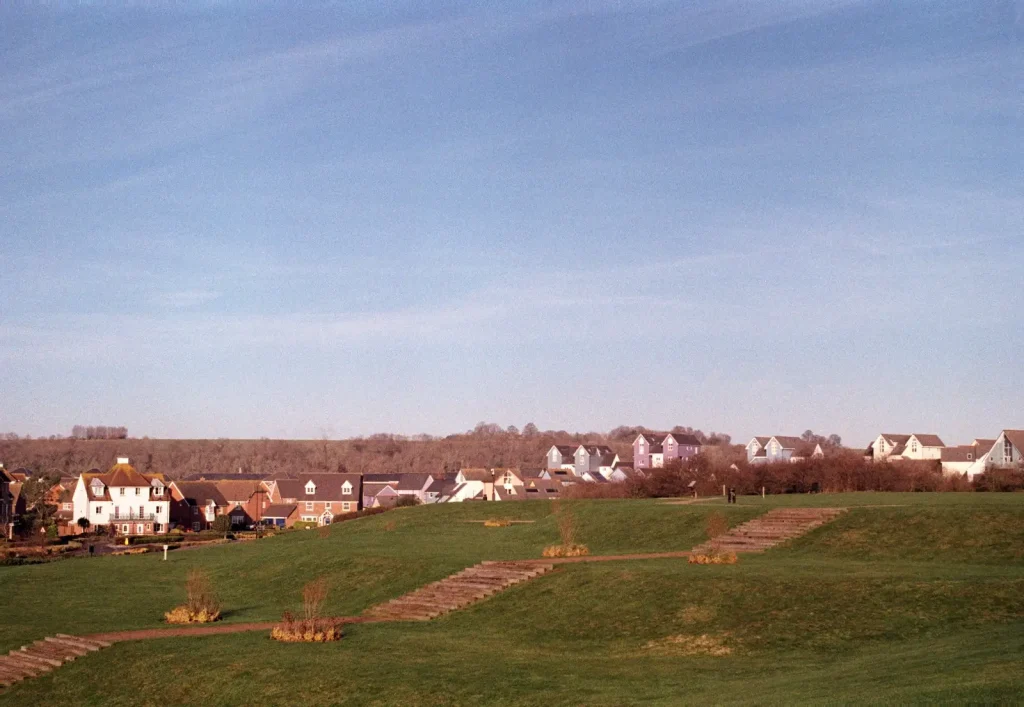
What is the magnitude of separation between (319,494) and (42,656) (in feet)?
339

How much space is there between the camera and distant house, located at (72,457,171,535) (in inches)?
4518

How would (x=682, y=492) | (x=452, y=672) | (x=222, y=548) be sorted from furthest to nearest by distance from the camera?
(x=682, y=492) → (x=222, y=548) → (x=452, y=672)

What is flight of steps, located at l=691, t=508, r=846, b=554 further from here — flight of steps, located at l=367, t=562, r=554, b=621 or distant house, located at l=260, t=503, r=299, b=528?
distant house, located at l=260, t=503, r=299, b=528

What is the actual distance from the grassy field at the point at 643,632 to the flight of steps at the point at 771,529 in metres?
1.25

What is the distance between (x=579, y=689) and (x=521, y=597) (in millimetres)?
12538

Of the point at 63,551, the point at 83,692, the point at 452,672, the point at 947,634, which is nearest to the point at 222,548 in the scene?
the point at 63,551

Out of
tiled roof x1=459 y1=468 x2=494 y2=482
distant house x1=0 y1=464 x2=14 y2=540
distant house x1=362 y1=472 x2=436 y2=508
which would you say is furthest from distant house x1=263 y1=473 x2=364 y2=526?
distant house x1=0 y1=464 x2=14 y2=540

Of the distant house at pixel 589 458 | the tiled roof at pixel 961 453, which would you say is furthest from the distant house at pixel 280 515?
the tiled roof at pixel 961 453

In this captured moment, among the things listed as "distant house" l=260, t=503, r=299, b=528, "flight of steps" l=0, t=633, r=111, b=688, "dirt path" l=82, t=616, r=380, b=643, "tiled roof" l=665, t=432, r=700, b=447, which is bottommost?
"distant house" l=260, t=503, r=299, b=528

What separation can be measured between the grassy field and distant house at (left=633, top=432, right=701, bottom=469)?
100m

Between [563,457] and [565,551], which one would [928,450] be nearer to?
[563,457]

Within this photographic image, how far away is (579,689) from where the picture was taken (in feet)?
72.9

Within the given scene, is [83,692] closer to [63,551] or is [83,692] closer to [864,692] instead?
[864,692]

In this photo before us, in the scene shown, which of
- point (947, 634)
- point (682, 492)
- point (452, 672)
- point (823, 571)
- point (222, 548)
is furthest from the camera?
point (682, 492)
